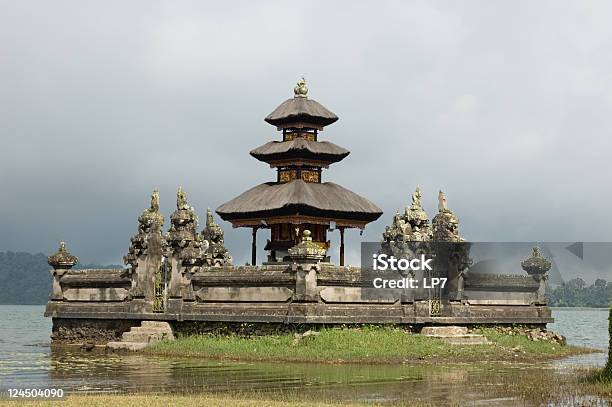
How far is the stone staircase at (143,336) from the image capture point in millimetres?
40844

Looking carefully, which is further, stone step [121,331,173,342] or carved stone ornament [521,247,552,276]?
carved stone ornament [521,247,552,276]

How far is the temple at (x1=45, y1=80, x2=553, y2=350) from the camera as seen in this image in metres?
39.9

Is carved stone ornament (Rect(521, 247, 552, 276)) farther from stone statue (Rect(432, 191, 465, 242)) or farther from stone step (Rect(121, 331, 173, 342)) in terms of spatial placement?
stone step (Rect(121, 331, 173, 342))

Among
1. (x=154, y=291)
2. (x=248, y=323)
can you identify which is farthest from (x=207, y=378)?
(x=154, y=291)

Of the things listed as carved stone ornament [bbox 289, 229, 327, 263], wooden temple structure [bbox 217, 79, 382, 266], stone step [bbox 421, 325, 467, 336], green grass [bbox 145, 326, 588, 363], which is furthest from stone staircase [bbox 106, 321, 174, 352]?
stone step [bbox 421, 325, 467, 336]

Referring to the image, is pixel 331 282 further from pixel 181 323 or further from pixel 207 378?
pixel 207 378

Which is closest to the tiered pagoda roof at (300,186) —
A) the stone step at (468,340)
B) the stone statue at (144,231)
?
the stone statue at (144,231)

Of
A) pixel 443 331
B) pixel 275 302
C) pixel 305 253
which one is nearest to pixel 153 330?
pixel 275 302

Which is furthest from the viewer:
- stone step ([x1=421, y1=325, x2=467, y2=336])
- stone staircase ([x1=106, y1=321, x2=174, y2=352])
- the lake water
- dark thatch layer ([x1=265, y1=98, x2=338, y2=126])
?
dark thatch layer ([x1=265, y1=98, x2=338, y2=126])

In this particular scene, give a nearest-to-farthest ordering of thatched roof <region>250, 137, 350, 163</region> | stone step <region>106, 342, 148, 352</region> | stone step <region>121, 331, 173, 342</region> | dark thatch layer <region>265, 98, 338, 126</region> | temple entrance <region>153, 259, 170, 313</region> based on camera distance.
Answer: stone step <region>106, 342, 148, 352</region> < stone step <region>121, 331, 173, 342</region> < temple entrance <region>153, 259, 170, 313</region> < thatched roof <region>250, 137, 350, 163</region> < dark thatch layer <region>265, 98, 338, 126</region>

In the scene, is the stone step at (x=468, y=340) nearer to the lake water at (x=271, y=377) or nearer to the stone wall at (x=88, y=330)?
the lake water at (x=271, y=377)

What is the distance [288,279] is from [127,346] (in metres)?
7.46

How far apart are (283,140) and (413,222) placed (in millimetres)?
12765

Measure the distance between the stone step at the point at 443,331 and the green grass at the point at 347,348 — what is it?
91cm
